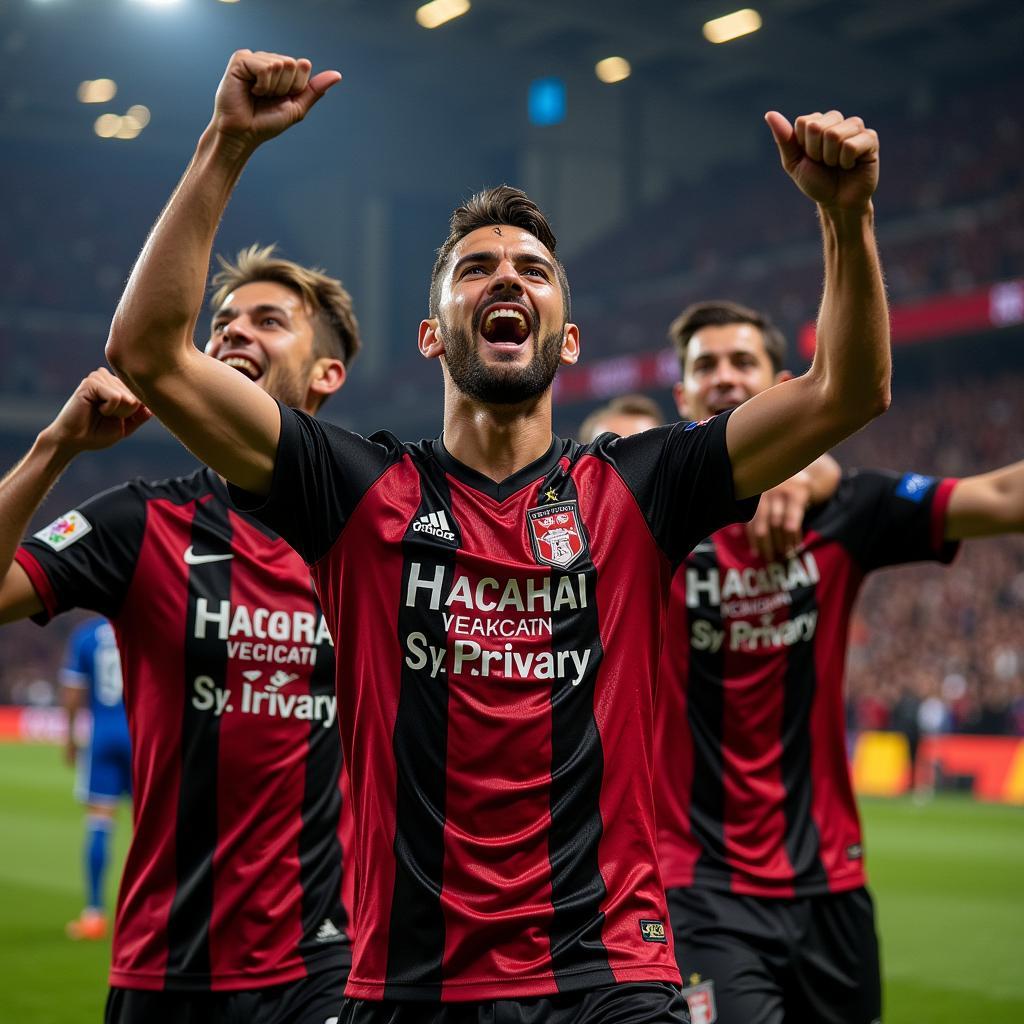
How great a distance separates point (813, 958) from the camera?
166 inches

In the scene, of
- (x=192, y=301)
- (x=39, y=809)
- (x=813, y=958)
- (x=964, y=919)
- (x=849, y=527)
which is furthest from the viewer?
(x=39, y=809)

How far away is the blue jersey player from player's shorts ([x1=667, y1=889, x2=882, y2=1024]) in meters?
5.91

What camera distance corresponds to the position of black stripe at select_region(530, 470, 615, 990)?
2684mm

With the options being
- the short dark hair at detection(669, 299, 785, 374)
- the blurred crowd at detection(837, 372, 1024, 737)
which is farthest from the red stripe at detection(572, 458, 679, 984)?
the blurred crowd at detection(837, 372, 1024, 737)

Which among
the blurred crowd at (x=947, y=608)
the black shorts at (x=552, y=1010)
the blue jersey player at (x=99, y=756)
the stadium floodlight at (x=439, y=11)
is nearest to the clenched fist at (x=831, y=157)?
the black shorts at (x=552, y=1010)

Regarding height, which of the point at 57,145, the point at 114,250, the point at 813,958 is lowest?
the point at 813,958

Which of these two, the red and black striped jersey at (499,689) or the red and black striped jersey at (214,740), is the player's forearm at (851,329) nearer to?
the red and black striped jersey at (499,689)

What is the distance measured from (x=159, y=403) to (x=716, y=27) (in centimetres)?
3157

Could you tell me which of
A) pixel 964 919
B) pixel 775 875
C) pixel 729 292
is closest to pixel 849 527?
pixel 775 875

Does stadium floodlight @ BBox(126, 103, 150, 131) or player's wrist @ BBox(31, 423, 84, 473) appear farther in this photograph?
stadium floodlight @ BBox(126, 103, 150, 131)

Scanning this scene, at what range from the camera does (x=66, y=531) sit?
12.4 ft

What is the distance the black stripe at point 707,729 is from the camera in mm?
4277

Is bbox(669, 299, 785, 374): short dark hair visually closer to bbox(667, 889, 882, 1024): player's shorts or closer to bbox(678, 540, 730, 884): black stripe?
bbox(678, 540, 730, 884): black stripe

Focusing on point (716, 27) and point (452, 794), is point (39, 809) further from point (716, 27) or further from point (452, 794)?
point (716, 27)
